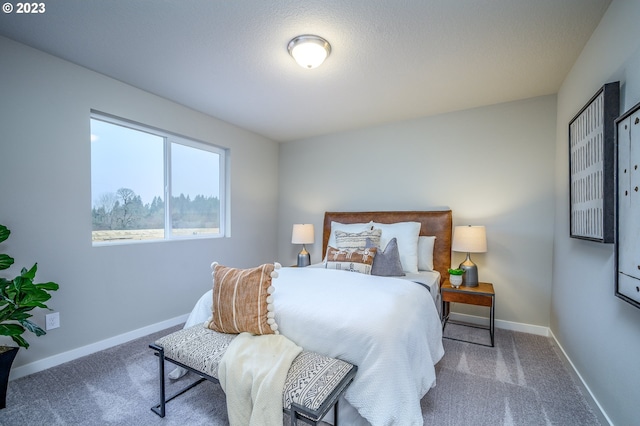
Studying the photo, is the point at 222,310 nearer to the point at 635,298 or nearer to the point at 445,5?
the point at 635,298

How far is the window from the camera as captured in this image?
261cm

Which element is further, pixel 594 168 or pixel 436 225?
pixel 436 225

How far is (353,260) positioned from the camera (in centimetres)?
274

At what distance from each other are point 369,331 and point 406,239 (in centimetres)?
172

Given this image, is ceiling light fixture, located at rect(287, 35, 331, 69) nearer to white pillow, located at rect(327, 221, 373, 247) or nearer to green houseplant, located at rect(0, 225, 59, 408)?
white pillow, located at rect(327, 221, 373, 247)

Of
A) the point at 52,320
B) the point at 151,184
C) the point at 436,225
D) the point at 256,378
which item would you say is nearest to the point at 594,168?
the point at 436,225

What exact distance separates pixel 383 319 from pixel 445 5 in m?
1.86

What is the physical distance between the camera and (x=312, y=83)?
2.59 metres

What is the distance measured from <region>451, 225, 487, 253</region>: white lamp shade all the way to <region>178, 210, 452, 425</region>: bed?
691 mm

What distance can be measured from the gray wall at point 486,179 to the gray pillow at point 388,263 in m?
0.89

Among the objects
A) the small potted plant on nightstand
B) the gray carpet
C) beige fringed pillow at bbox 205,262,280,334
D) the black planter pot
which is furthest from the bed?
the black planter pot

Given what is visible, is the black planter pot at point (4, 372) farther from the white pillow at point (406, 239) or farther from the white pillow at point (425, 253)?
the white pillow at point (425, 253)

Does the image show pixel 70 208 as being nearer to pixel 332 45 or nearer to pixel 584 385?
pixel 332 45

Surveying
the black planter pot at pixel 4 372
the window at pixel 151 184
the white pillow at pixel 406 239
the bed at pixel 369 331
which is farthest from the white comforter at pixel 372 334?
the window at pixel 151 184
